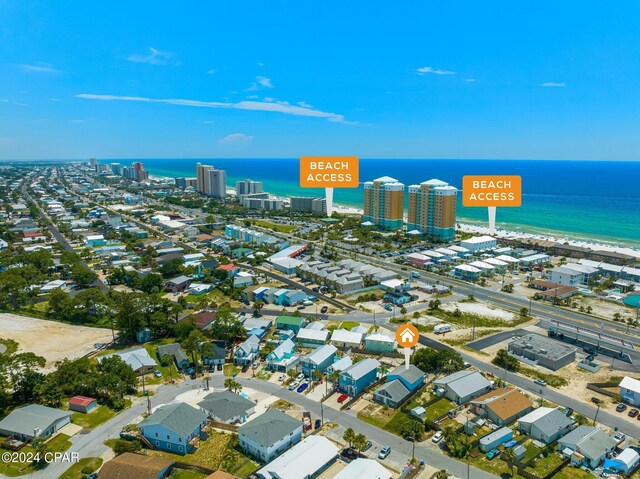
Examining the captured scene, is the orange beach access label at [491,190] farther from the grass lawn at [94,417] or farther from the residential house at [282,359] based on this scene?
the grass lawn at [94,417]

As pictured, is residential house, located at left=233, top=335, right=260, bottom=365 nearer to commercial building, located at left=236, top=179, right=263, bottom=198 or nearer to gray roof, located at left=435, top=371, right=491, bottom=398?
gray roof, located at left=435, top=371, right=491, bottom=398

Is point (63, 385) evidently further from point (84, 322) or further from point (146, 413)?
point (84, 322)

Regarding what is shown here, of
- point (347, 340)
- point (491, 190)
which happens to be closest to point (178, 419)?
point (347, 340)

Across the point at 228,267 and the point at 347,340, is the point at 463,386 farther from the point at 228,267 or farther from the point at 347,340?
the point at 228,267

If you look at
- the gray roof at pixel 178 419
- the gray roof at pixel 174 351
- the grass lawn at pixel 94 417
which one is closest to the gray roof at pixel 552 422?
the gray roof at pixel 178 419

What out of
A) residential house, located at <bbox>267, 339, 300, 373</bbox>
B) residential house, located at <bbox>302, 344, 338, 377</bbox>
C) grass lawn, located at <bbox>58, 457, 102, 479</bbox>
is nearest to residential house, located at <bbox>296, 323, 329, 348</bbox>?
residential house, located at <bbox>267, 339, 300, 373</bbox>

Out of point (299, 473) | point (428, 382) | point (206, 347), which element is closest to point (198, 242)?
point (206, 347)
